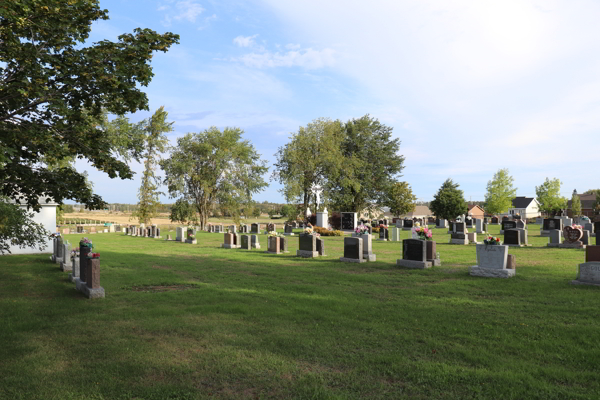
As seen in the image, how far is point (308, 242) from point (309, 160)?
25.3 metres

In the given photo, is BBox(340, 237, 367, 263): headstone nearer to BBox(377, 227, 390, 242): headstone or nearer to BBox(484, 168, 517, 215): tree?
BBox(377, 227, 390, 242): headstone

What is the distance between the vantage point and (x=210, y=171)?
4675 centimetres

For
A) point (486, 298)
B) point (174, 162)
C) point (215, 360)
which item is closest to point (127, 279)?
point (215, 360)

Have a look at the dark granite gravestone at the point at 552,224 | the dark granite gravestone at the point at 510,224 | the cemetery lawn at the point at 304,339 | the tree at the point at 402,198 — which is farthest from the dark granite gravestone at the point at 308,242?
the tree at the point at 402,198

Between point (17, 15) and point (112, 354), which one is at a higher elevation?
point (17, 15)

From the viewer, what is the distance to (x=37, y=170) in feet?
26.4

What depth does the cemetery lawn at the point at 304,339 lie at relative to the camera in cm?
441

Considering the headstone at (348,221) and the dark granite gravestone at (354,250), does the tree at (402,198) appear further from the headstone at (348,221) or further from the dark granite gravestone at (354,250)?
the dark granite gravestone at (354,250)

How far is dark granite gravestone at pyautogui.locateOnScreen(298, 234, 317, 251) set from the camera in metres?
17.9

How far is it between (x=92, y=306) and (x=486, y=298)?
28.7 feet

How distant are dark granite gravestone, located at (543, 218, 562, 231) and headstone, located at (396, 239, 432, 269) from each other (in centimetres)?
1875

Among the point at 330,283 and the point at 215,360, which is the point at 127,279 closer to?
the point at 330,283

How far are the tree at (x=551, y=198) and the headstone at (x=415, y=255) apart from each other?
65.1 meters

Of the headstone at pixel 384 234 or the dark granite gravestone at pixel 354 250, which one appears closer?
the dark granite gravestone at pixel 354 250
